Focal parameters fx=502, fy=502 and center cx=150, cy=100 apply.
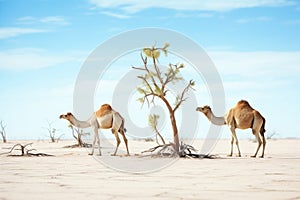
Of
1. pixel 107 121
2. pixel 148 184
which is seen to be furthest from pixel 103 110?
pixel 148 184

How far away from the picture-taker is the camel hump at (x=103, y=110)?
17750 millimetres

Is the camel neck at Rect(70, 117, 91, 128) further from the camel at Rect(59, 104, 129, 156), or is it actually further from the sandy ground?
the sandy ground

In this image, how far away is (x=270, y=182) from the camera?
8.81 meters

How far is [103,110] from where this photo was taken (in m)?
17.8

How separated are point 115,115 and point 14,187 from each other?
31.4ft

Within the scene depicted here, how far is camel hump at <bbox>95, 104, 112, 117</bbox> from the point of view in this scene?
699 inches

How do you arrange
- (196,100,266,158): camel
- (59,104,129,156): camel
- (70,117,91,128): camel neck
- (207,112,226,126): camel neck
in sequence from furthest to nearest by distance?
(70,117,91,128): camel neck
(207,112,226,126): camel neck
(59,104,129,156): camel
(196,100,266,158): camel

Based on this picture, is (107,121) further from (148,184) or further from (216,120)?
(148,184)

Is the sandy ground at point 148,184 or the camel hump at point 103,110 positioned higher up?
the camel hump at point 103,110

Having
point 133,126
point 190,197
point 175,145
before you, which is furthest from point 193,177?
point 133,126

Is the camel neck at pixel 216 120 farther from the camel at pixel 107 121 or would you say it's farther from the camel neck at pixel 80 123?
the camel neck at pixel 80 123

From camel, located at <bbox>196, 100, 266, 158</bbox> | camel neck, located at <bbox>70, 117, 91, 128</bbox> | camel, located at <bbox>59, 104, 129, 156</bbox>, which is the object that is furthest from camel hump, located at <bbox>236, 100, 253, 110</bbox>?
camel neck, located at <bbox>70, 117, 91, 128</bbox>

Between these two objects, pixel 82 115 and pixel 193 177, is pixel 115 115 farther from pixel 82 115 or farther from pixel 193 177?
pixel 193 177

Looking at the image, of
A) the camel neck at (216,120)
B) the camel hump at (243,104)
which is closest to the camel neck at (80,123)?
the camel neck at (216,120)
